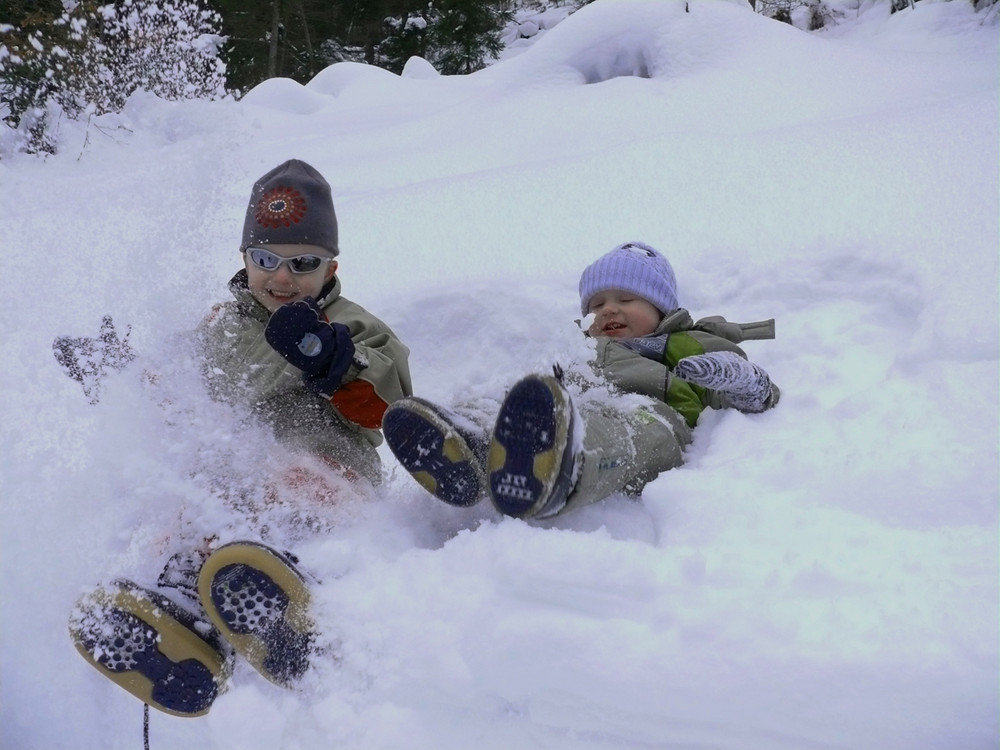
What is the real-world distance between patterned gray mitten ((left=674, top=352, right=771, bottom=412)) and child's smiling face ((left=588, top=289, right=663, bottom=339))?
0.46 metres

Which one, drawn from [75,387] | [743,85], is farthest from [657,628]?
[743,85]

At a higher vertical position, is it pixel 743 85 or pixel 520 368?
pixel 743 85

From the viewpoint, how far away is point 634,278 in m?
2.31

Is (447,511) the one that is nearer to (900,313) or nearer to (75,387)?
(75,387)

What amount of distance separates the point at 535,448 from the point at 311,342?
612mm

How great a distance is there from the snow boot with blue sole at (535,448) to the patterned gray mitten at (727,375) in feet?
1.77

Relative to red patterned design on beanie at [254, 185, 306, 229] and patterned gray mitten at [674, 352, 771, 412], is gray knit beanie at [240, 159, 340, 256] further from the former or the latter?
patterned gray mitten at [674, 352, 771, 412]

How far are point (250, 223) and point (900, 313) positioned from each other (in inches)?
78.8

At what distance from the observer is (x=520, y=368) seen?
2.69 metres

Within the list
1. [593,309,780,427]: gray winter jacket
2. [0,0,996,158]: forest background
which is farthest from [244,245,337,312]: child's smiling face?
[0,0,996,158]: forest background

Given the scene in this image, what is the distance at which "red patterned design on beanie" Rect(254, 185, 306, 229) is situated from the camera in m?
2.02

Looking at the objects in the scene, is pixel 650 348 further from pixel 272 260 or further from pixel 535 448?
pixel 272 260

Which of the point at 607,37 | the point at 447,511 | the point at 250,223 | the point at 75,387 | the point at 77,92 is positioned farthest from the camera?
the point at 77,92

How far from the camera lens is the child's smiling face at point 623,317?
229 centimetres
